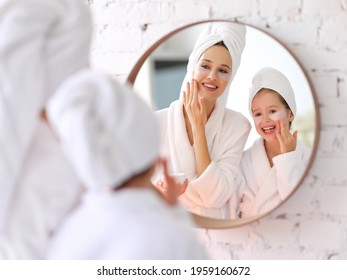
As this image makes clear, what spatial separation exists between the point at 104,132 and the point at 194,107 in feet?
3.54

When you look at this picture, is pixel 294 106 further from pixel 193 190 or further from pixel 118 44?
pixel 118 44

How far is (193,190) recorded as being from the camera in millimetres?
1756

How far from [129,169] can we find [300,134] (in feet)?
3.50

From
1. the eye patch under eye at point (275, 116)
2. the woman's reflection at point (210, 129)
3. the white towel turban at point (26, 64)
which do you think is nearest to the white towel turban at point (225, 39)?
the woman's reflection at point (210, 129)

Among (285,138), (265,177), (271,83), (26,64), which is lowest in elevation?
(265,177)

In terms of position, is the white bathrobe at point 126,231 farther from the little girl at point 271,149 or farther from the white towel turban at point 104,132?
the little girl at point 271,149

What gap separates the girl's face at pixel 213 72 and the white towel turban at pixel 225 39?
1 cm

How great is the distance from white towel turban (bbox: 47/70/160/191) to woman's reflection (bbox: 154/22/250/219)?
1.03 m

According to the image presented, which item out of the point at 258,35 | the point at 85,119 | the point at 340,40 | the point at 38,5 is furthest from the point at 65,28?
the point at 340,40

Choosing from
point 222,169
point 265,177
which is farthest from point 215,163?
point 265,177

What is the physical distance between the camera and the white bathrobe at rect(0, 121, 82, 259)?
2.53 feet

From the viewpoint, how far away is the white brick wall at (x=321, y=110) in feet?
5.68

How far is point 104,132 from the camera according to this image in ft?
2.31

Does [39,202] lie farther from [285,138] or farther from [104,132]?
[285,138]
